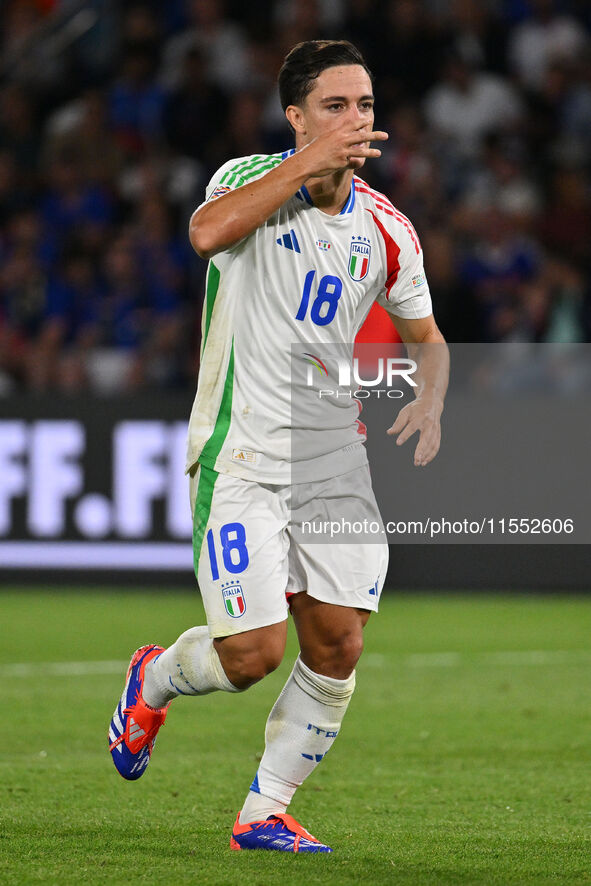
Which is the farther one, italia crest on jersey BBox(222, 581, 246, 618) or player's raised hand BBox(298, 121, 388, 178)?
italia crest on jersey BBox(222, 581, 246, 618)

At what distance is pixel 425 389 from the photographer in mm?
4383

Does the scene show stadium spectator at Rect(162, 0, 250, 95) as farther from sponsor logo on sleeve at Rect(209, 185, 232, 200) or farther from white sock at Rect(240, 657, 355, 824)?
white sock at Rect(240, 657, 355, 824)

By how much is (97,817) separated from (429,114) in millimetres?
9361

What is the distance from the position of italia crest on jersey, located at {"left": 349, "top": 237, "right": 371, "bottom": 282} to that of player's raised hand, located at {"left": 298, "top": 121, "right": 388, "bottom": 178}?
34cm

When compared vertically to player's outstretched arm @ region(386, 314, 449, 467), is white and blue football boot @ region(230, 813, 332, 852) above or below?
below

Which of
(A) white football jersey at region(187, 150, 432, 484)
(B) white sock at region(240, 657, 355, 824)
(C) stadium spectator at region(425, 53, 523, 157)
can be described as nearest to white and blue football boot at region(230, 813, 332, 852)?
(B) white sock at region(240, 657, 355, 824)

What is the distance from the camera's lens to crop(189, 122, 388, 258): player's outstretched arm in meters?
3.90

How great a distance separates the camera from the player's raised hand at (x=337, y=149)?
12.8ft

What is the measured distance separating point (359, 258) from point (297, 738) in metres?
1.44

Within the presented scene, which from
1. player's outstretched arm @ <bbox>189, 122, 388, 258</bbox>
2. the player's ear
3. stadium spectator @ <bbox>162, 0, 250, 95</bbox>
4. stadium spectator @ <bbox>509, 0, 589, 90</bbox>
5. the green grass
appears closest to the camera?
player's outstretched arm @ <bbox>189, 122, 388, 258</bbox>

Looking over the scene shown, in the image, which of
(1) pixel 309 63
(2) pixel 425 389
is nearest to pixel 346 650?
(2) pixel 425 389

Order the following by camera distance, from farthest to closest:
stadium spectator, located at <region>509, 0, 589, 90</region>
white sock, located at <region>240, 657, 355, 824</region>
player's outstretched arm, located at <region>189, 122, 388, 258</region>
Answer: stadium spectator, located at <region>509, 0, 589, 90</region>
white sock, located at <region>240, 657, 355, 824</region>
player's outstretched arm, located at <region>189, 122, 388, 258</region>

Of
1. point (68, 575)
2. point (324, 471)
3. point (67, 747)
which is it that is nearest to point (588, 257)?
point (68, 575)

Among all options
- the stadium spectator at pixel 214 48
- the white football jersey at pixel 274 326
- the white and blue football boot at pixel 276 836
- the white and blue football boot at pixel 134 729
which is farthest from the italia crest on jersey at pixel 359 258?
the stadium spectator at pixel 214 48
